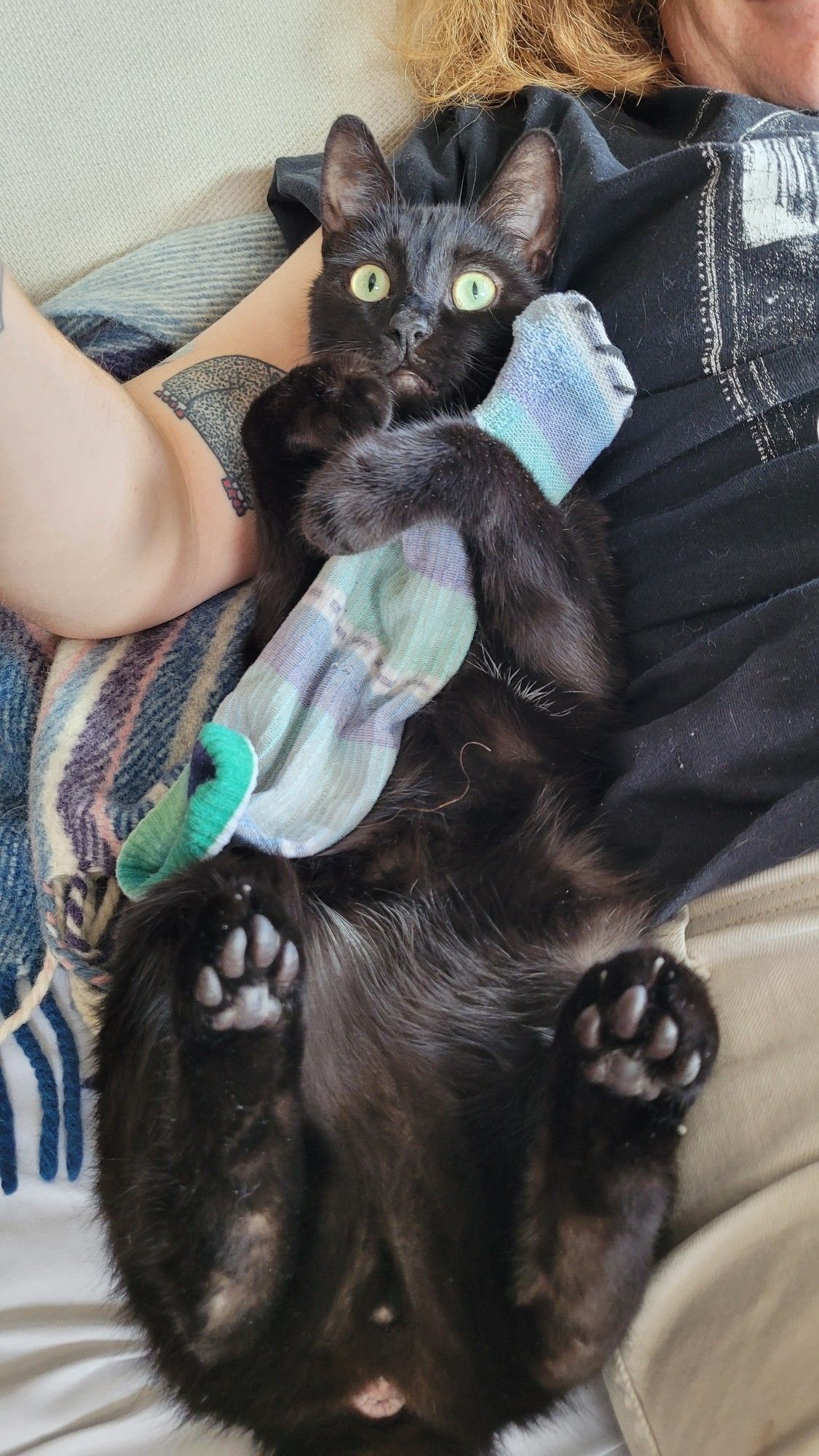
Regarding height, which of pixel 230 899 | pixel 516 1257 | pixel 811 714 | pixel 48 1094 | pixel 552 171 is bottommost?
pixel 516 1257

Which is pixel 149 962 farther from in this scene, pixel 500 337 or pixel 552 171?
pixel 552 171

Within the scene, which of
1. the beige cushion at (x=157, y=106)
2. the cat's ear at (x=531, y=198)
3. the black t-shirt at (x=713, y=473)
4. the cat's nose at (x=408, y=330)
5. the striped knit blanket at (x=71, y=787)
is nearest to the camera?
the black t-shirt at (x=713, y=473)

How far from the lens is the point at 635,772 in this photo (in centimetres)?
106

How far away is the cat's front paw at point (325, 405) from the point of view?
111 centimetres

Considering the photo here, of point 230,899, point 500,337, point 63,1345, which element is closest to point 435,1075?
point 230,899

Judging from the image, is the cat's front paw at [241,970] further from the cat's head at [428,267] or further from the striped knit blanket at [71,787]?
the cat's head at [428,267]

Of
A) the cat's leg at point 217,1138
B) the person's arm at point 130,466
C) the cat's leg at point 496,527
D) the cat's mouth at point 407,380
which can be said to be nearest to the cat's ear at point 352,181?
→ the person's arm at point 130,466

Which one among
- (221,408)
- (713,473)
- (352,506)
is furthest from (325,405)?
(713,473)

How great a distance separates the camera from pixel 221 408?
1.35m

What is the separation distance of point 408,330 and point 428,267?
6.9 inches

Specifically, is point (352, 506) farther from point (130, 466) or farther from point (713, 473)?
point (713, 473)

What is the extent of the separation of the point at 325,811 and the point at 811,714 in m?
0.54

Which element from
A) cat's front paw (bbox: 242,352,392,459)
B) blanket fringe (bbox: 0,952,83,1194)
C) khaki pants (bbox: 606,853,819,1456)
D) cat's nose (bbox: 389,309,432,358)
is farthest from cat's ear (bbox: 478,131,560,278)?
blanket fringe (bbox: 0,952,83,1194)

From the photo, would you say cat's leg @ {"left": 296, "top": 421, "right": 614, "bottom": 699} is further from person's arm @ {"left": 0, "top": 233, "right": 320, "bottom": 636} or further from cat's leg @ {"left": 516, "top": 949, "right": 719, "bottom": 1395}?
cat's leg @ {"left": 516, "top": 949, "right": 719, "bottom": 1395}
